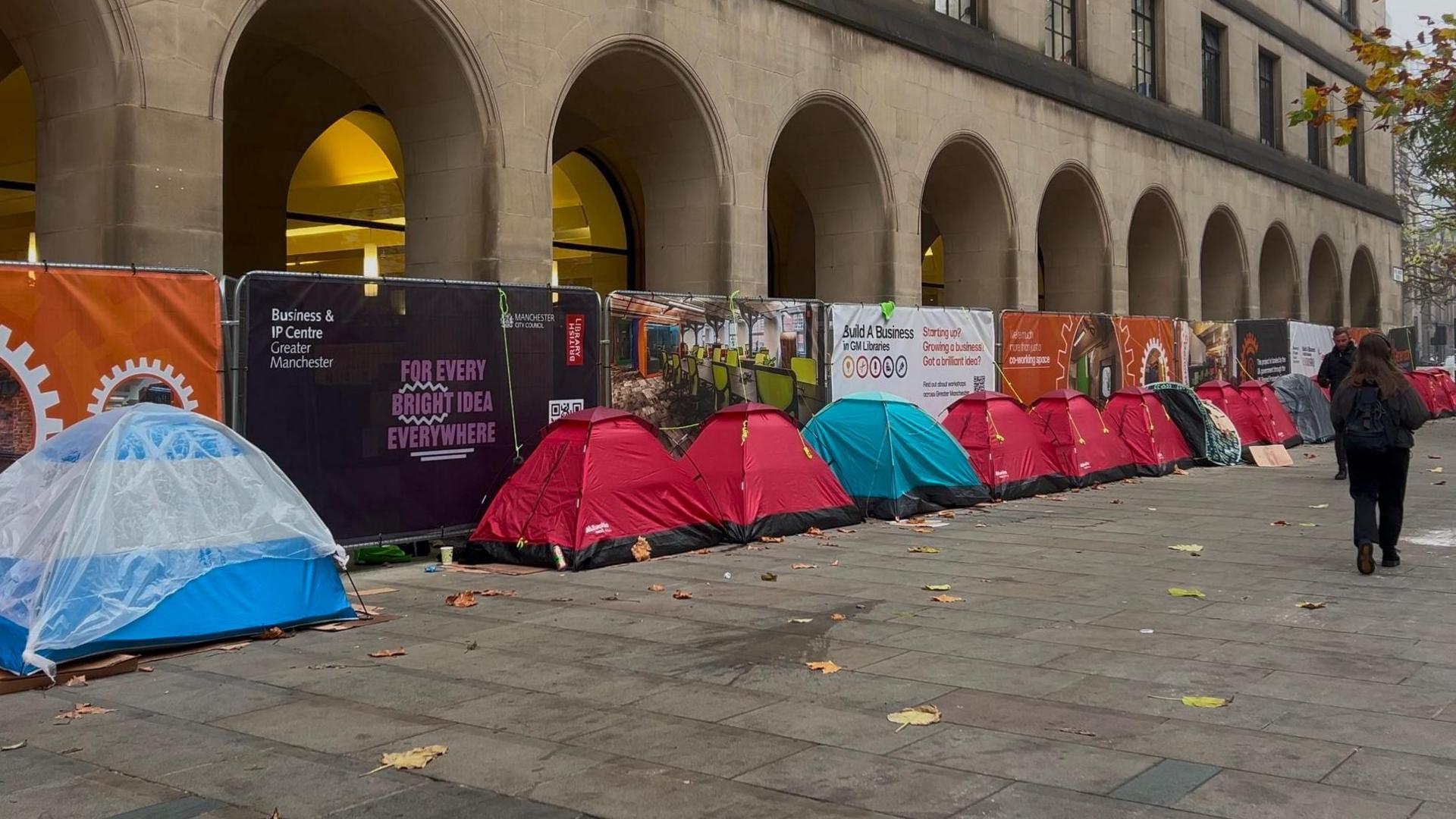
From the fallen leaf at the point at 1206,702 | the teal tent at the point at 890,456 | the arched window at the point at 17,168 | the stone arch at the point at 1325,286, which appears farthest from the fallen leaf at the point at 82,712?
the stone arch at the point at 1325,286

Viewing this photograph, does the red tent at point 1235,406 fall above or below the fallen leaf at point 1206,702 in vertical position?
above

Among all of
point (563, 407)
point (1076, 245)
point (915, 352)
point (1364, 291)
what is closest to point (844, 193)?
point (915, 352)

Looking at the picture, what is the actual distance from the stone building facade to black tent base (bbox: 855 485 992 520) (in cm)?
472

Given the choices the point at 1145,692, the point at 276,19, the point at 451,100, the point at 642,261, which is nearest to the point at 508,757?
the point at 1145,692

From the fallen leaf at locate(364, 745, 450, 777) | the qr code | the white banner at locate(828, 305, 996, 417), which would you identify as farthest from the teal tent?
the fallen leaf at locate(364, 745, 450, 777)

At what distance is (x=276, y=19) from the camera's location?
586 inches

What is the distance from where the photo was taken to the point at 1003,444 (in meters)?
16.1

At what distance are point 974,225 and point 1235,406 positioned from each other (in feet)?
19.3

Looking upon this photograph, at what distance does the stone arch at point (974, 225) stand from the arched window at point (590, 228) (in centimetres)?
570

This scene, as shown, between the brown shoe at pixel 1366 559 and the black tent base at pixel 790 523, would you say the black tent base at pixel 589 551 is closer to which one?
the black tent base at pixel 790 523

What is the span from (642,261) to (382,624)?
16191mm

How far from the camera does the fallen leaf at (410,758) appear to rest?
17.8 feet

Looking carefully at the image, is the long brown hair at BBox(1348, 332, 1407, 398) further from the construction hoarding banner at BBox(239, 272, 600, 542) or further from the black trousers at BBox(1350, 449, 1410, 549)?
the construction hoarding banner at BBox(239, 272, 600, 542)

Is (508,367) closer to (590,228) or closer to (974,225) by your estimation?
(590,228)
